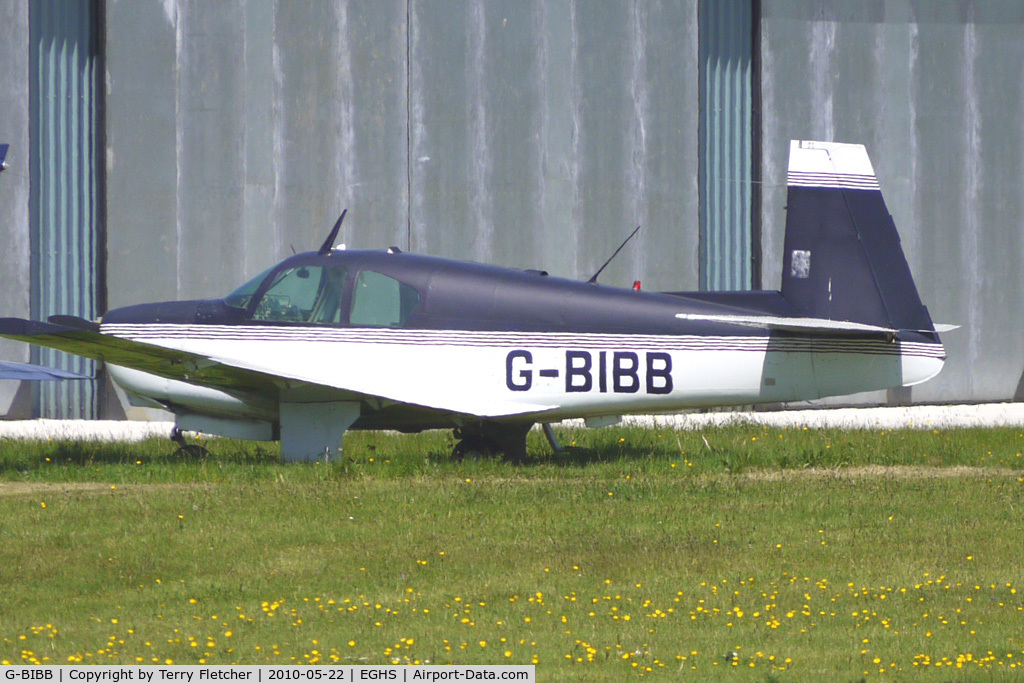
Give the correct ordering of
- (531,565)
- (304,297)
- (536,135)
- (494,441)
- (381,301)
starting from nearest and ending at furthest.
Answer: (531,565) < (381,301) < (304,297) < (494,441) < (536,135)

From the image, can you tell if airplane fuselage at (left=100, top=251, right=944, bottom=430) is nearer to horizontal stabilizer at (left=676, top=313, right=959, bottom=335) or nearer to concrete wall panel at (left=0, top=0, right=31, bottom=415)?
horizontal stabilizer at (left=676, top=313, right=959, bottom=335)

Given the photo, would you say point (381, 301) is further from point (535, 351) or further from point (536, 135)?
point (536, 135)

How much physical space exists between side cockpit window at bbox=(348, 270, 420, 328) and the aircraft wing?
0.62 meters

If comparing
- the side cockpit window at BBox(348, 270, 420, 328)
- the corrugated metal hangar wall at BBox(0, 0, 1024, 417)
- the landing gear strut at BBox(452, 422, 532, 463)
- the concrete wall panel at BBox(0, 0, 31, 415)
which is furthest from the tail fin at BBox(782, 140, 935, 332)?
the concrete wall panel at BBox(0, 0, 31, 415)

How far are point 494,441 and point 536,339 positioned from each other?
1.53m

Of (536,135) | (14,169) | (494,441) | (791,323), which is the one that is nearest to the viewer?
(791,323)

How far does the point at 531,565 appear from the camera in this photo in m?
8.21

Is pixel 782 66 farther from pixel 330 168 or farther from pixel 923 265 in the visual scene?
pixel 330 168

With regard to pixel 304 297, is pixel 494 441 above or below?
below

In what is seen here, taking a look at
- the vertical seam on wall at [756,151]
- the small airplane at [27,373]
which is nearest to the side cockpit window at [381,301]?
the small airplane at [27,373]

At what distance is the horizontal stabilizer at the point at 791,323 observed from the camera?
1133 centimetres

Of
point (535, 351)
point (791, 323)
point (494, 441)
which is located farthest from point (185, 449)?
point (791, 323)

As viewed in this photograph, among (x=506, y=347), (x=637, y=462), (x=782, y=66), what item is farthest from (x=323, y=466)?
(x=782, y=66)

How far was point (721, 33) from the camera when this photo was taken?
22594mm
